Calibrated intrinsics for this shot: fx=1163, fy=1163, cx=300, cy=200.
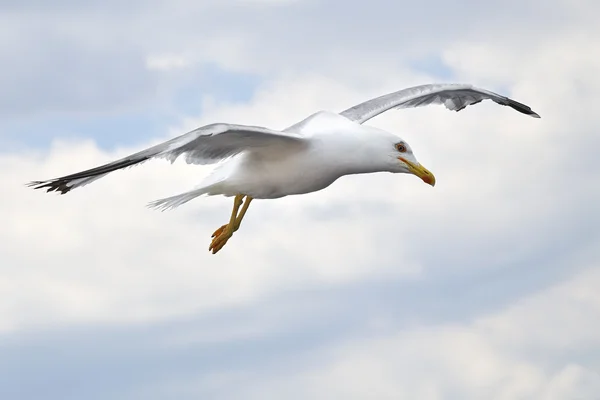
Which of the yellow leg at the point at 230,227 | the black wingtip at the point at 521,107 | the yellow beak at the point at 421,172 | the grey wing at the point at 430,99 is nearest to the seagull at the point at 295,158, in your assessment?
the yellow beak at the point at 421,172

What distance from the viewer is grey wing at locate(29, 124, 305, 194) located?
15.5 m

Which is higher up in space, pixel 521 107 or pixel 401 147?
pixel 521 107

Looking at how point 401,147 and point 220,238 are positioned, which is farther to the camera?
point 220,238

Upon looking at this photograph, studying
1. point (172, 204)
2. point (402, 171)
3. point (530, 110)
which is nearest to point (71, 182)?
point (172, 204)

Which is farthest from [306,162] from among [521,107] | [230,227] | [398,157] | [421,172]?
[521,107]

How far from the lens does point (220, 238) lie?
19719mm

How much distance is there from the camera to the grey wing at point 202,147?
15531 millimetres

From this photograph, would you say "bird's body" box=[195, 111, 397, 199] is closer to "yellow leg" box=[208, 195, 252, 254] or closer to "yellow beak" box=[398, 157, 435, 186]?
"yellow beak" box=[398, 157, 435, 186]

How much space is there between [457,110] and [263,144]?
22.7ft

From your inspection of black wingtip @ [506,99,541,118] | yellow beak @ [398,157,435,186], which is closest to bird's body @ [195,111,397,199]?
yellow beak @ [398,157,435,186]

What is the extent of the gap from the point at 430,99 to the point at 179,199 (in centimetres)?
641

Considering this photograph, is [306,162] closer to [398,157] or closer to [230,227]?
[398,157]

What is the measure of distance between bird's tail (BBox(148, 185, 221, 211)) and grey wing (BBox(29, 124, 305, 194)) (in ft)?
3.75

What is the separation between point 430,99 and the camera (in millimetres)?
22703
